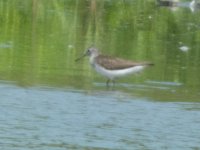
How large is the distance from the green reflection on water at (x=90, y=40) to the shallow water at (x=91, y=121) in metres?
0.67

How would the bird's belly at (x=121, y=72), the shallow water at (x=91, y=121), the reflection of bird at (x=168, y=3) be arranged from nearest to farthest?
the shallow water at (x=91, y=121)
the bird's belly at (x=121, y=72)
the reflection of bird at (x=168, y=3)

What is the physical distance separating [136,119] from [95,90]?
1897mm

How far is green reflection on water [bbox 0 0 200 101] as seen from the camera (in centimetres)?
1314

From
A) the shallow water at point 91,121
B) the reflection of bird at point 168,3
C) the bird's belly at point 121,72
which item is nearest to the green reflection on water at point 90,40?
the bird's belly at point 121,72

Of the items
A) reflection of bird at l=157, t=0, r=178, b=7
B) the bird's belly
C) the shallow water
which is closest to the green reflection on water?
the bird's belly

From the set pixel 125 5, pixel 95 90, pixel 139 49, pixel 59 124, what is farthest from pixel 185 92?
pixel 125 5

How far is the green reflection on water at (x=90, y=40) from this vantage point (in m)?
13.1

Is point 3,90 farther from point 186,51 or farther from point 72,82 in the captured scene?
point 186,51

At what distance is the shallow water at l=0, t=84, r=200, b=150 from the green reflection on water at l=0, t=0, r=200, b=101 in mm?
668

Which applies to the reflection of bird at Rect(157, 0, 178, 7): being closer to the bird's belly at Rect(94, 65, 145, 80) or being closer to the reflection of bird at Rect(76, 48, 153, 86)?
the reflection of bird at Rect(76, 48, 153, 86)

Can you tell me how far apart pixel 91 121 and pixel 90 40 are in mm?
7258

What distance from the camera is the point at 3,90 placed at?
37.8ft

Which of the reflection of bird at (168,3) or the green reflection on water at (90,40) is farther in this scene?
the reflection of bird at (168,3)

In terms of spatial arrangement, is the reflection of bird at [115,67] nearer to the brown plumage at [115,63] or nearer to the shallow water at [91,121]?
the brown plumage at [115,63]
